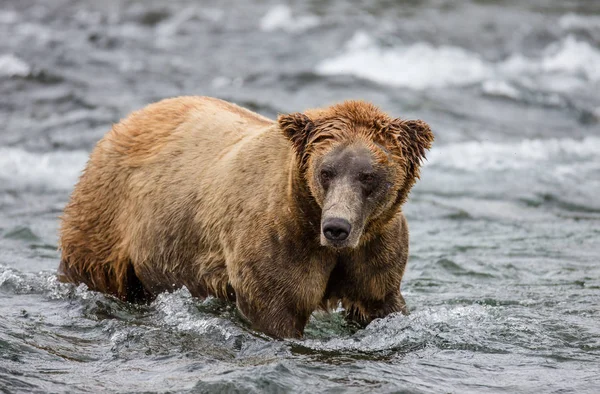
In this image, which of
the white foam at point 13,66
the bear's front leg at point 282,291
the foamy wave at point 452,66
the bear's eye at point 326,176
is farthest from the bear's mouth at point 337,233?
the white foam at point 13,66

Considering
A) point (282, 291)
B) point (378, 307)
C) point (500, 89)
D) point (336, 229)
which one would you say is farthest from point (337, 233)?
point (500, 89)

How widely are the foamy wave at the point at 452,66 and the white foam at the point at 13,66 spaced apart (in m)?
5.13

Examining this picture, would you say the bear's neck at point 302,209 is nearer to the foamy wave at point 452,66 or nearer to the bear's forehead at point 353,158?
the bear's forehead at point 353,158

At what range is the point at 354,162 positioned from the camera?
5.53m

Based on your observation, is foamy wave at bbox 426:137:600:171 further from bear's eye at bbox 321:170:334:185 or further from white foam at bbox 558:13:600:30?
bear's eye at bbox 321:170:334:185

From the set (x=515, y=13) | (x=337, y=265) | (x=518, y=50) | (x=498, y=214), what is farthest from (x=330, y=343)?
(x=515, y=13)

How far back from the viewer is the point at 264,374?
5.48 meters

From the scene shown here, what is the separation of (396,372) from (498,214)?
5.33m

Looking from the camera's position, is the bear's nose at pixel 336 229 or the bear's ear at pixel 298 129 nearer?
the bear's nose at pixel 336 229

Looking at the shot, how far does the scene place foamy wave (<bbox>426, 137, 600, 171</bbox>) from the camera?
12.8 metres

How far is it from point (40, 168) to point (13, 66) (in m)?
5.29

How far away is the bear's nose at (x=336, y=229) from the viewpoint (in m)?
5.28

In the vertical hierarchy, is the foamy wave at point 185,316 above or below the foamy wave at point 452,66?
below

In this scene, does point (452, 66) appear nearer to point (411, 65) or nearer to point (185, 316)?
point (411, 65)
